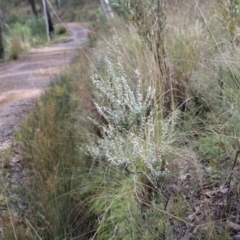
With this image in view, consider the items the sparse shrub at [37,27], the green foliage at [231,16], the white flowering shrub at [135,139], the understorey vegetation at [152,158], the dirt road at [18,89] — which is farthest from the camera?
the sparse shrub at [37,27]

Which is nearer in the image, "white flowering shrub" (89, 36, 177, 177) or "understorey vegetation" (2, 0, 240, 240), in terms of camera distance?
"understorey vegetation" (2, 0, 240, 240)

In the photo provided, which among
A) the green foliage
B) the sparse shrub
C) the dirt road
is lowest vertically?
the sparse shrub

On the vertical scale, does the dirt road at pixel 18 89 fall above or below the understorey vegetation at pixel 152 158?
below

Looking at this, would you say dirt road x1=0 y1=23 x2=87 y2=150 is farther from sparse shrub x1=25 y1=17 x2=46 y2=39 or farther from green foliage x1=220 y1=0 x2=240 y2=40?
sparse shrub x1=25 y1=17 x2=46 y2=39

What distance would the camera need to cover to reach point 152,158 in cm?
333

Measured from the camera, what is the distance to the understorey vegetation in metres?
3.06

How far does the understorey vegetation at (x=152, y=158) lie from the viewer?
3.06 meters

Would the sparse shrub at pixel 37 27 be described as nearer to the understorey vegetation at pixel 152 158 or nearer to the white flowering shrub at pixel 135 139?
the understorey vegetation at pixel 152 158

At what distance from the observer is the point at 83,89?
21.1ft

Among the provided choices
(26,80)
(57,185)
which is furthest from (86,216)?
(26,80)

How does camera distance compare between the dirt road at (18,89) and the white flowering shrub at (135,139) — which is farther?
the dirt road at (18,89)

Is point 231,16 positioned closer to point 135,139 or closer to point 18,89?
point 135,139

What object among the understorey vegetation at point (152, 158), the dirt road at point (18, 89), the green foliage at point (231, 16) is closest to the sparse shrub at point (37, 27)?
the dirt road at point (18, 89)

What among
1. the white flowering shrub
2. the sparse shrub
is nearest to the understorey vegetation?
the white flowering shrub
